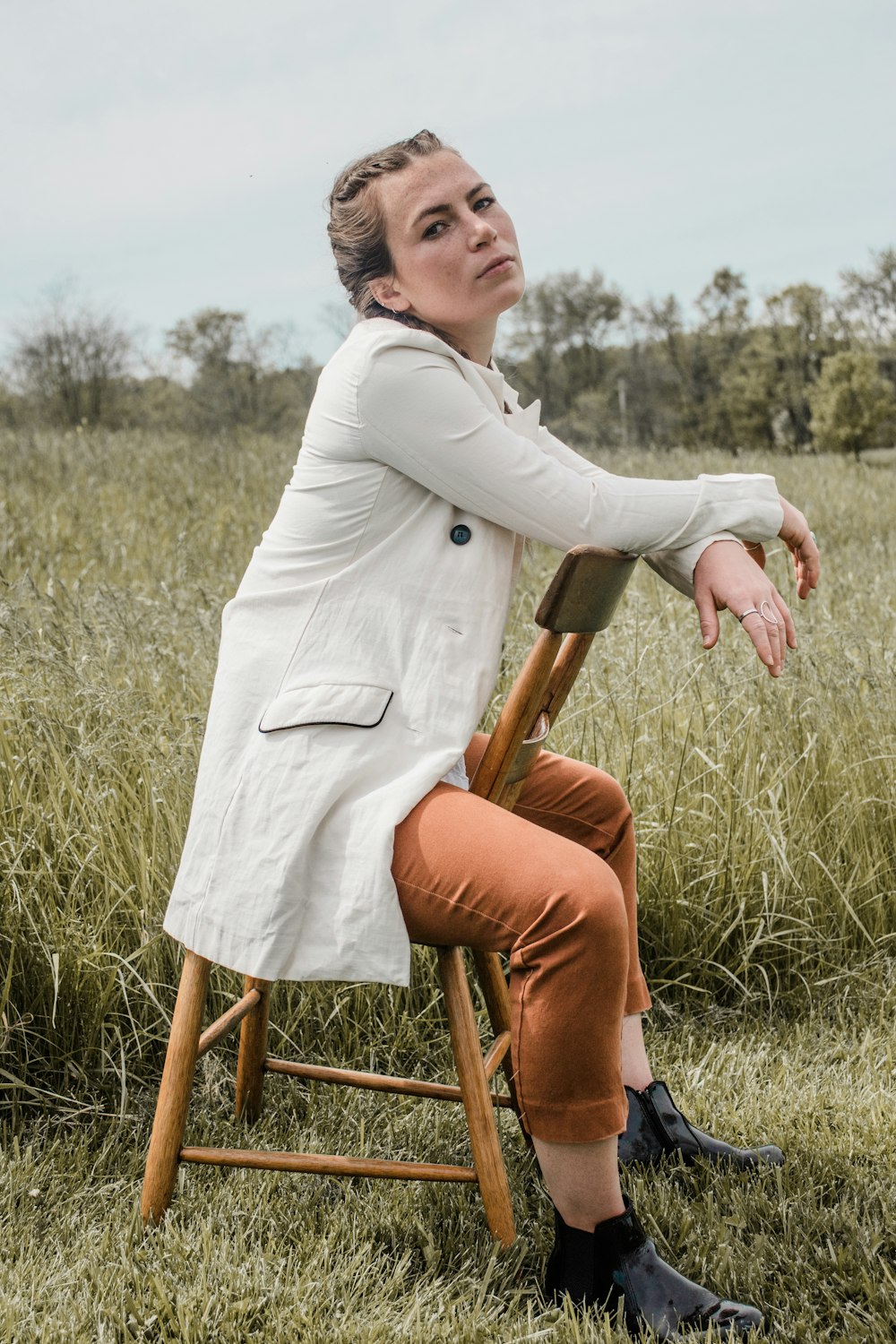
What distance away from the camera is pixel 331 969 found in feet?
5.64

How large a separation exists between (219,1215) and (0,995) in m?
0.80

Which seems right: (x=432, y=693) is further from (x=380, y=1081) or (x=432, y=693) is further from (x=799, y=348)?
(x=799, y=348)

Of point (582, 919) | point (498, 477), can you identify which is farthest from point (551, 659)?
point (582, 919)

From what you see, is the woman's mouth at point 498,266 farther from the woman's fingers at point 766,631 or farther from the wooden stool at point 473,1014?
the woman's fingers at point 766,631

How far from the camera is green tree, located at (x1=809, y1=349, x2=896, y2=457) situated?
25.7 m

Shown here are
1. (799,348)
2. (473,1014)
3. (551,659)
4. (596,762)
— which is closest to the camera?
(551,659)

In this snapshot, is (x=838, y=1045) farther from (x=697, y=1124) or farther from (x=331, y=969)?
(x=331, y=969)

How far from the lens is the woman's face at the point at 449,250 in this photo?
1.89 metres

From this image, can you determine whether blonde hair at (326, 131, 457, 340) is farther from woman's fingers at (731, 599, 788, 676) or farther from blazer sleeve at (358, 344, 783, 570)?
woman's fingers at (731, 599, 788, 676)

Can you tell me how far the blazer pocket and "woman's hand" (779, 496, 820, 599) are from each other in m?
0.74

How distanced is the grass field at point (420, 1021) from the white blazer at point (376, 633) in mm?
534

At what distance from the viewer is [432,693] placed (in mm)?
1740

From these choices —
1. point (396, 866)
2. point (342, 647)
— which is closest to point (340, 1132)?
point (396, 866)

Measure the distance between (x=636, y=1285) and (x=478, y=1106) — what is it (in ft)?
1.13
